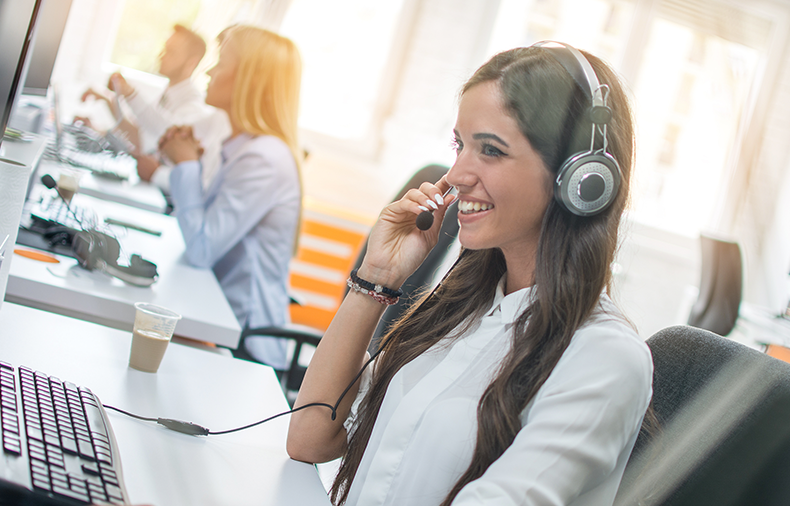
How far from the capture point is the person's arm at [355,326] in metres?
1.04

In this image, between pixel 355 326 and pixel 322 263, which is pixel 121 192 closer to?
pixel 322 263

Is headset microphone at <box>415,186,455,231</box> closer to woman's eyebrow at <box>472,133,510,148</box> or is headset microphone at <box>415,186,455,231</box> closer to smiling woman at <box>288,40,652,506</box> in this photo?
smiling woman at <box>288,40,652,506</box>

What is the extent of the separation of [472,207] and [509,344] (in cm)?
21

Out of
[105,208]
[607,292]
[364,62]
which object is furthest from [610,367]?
[364,62]

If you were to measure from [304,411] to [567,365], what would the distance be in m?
0.44

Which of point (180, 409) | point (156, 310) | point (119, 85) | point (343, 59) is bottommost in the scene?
point (180, 409)

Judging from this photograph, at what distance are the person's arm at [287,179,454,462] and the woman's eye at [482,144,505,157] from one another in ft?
0.66

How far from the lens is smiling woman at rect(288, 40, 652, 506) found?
0.75 metres

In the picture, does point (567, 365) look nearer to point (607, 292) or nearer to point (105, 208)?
point (607, 292)

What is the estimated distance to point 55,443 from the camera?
2.23ft

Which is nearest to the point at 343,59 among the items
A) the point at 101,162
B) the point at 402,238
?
the point at 101,162

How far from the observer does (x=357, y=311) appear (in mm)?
1085

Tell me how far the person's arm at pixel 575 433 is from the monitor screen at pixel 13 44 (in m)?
0.96

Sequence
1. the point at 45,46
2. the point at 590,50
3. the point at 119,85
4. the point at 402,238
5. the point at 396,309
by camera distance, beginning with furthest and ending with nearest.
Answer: the point at 590,50, the point at 119,85, the point at 45,46, the point at 396,309, the point at 402,238
